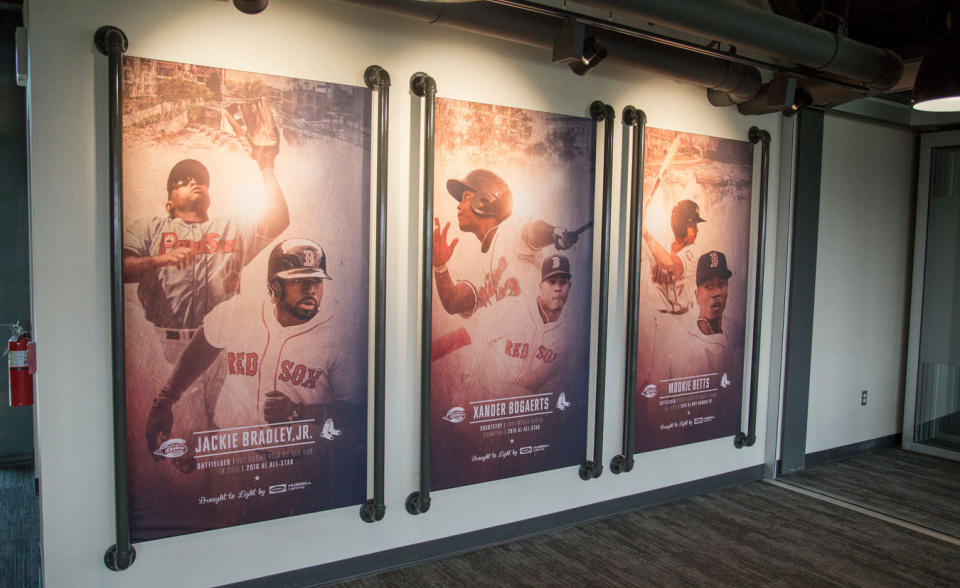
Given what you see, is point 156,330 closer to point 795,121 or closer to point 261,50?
point 261,50

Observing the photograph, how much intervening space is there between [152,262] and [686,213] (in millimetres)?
3246

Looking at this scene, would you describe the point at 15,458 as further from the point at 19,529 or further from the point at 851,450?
the point at 851,450

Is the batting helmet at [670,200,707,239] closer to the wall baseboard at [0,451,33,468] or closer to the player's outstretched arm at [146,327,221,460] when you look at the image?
the player's outstretched arm at [146,327,221,460]

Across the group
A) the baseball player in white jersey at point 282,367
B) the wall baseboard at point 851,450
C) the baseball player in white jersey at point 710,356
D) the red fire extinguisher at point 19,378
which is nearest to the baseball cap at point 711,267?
the baseball player in white jersey at point 710,356

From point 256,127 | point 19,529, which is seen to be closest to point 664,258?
point 256,127

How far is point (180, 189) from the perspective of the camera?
108 inches

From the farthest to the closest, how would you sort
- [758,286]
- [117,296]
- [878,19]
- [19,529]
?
→ 1. [758,286]
2. [878,19]
3. [19,529]
4. [117,296]

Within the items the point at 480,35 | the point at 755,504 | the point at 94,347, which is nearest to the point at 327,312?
the point at 94,347

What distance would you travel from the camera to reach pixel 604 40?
3.41 metres

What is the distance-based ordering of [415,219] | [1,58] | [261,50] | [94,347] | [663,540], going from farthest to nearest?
1. [1,58]
2. [663,540]
3. [415,219]
4. [261,50]
5. [94,347]

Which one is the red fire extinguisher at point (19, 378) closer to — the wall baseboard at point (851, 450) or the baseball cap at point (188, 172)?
the baseball cap at point (188, 172)

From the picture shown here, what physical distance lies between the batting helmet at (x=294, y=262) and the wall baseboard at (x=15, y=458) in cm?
368

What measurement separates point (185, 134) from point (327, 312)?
997mm

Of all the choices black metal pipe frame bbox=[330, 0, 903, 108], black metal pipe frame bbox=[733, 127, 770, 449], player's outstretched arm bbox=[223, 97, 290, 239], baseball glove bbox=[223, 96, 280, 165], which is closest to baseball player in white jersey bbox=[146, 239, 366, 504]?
player's outstretched arm bbox=[223, 97, 290, 239]
